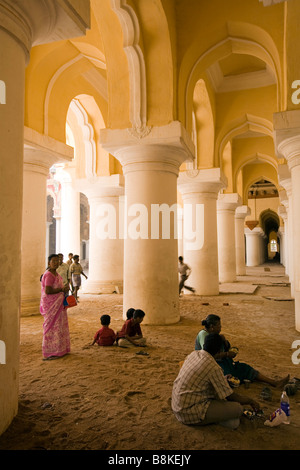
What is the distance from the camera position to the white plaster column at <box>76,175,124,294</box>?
12.3 meters

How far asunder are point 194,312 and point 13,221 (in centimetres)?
640

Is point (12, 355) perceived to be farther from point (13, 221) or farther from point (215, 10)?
point (215, 10)

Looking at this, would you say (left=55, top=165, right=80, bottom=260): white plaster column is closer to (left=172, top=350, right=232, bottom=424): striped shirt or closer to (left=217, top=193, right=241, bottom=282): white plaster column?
(left=217, top=193, right=241, bottom=282): white plaster column

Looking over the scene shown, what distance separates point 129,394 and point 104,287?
8.66 meters

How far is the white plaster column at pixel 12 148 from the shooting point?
2.76 m

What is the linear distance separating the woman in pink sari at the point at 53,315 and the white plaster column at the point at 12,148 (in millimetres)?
1964

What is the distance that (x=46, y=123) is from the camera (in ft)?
28.2

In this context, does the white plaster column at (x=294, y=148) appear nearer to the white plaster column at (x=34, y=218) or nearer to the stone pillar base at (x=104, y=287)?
the white plaster column at (x=34, y=218)

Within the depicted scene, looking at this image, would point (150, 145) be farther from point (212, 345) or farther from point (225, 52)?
point (212, 345)

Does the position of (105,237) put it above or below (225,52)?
below

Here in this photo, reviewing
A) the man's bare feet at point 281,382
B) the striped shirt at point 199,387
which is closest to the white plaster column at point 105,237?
the man's bare feet at point 281,382

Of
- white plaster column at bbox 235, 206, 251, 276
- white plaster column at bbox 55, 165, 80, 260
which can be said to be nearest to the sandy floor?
white plaster column at bbox 55, 165, 80, 260

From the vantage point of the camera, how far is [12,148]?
2887mm

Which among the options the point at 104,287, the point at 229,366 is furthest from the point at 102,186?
the point at 229,366
